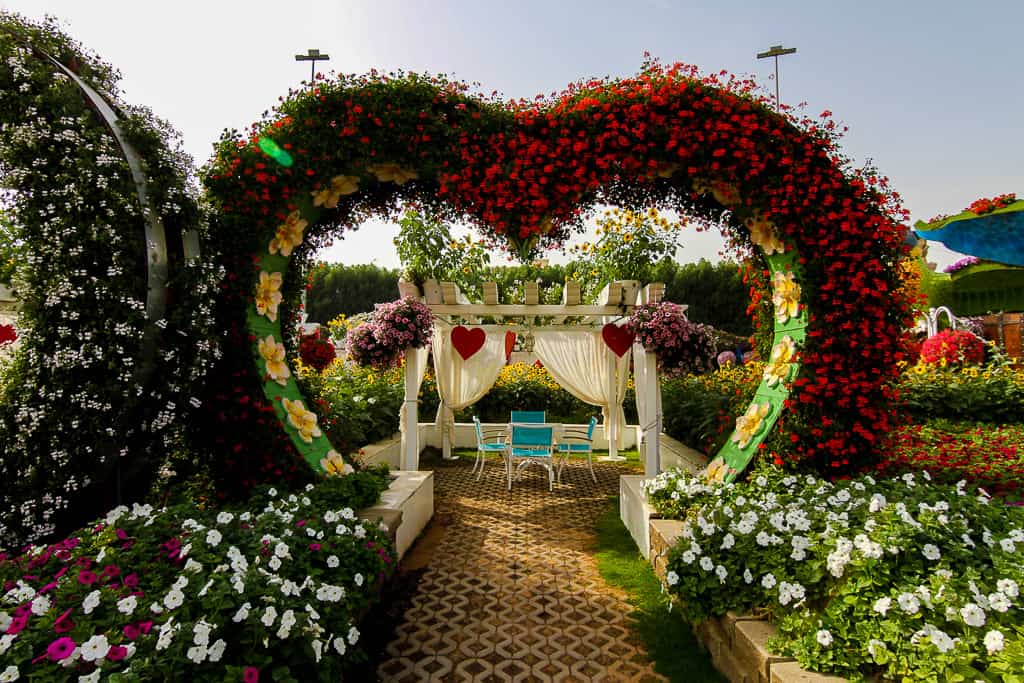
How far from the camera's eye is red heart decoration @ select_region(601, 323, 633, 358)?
25.5 ft

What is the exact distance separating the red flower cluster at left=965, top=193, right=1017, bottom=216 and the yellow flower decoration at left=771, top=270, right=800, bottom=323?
10.3ft

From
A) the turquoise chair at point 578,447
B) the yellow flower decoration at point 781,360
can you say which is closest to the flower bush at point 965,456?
the yellow flower decoration at point 781,360

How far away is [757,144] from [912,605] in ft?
9.38

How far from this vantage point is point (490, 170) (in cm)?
364

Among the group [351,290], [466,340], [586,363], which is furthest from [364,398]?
[351,290]

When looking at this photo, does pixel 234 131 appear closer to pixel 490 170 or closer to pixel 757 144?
pixel 490 170

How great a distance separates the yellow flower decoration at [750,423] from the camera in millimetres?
3941

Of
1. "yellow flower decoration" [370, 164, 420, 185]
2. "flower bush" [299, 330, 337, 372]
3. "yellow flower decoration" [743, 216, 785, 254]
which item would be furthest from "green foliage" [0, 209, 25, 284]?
"yellow flower decoration" [743, 216, 785, 254]

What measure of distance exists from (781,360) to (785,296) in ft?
1.49

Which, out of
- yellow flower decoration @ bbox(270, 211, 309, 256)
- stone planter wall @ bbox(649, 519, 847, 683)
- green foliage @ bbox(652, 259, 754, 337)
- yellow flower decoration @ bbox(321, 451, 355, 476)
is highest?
green foliage @ bbox(652, 259, 754, 337)

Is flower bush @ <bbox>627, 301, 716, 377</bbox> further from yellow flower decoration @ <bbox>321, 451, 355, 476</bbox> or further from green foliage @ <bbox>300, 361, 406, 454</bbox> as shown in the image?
yellow flower decoration @ <bbox>321, 451, 355, 476</bbox>

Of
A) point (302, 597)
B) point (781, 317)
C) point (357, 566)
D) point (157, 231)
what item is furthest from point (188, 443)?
point (781, 317)

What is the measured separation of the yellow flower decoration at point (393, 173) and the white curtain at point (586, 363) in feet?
15.9

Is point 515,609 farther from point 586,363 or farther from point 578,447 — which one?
point 586,363
